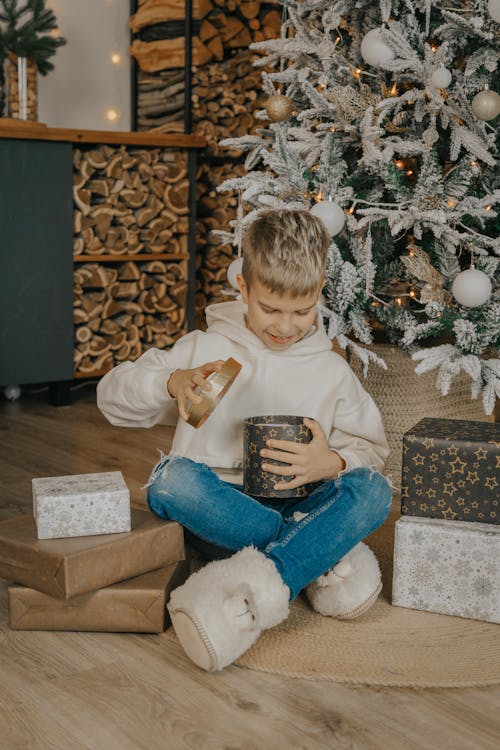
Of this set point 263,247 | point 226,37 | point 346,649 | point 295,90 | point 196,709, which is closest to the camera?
point 196,709

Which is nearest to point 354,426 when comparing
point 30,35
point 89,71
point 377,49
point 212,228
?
point 377,49

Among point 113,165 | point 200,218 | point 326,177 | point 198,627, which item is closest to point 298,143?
point 326,177

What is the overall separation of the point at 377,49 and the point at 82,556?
52.4 inches

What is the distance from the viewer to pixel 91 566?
1.41 m

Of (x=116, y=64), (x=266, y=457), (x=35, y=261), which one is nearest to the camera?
(x=266, y=457)

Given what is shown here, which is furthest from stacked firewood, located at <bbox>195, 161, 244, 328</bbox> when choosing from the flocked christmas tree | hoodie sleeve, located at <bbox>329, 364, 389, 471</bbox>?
hoodie sleeve, located at <bbox>329, 364, 389, 471</bbox>

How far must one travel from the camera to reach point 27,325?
3047 millimetres

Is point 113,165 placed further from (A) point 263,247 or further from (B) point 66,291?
(A) point 263,247

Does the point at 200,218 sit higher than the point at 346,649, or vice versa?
the point at 200,218

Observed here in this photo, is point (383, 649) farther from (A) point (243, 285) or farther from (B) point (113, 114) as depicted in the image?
(B) point (113, 114)

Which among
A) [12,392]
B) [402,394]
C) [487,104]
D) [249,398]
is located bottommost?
[12,392]

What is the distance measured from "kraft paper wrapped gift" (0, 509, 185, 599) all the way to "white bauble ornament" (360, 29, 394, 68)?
3.89 ft

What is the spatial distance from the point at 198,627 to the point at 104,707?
16cm

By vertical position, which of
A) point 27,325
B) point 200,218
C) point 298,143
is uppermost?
point 298,143
